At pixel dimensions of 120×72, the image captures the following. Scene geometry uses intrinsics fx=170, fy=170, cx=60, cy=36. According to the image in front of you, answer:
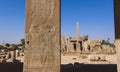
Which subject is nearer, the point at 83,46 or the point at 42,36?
the point at 42,36

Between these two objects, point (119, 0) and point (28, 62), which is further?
point (119, 0)

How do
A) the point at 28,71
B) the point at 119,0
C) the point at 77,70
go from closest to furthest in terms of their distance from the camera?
the point at 28,71
the point at 119,0
the point at 77,70

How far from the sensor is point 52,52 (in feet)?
11.3

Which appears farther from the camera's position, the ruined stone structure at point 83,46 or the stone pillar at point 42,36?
the ruined stone structure at point 83,46

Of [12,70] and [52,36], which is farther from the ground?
[52,36]

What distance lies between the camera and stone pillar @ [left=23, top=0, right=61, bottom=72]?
3.41m

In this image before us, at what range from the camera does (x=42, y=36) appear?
3484mm

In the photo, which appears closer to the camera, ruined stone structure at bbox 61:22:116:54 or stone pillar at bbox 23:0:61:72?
stone pillar at bbox 23:0:61:72

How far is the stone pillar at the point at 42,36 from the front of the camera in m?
3.41

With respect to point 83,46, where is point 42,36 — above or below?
above

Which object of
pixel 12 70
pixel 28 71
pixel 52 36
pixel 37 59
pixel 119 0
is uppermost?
pixel 119 0

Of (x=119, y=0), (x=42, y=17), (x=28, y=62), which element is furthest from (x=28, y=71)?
(x=119, y=0)

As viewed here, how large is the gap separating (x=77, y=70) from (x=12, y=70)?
327 cm

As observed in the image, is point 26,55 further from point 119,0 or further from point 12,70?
point 12,70
